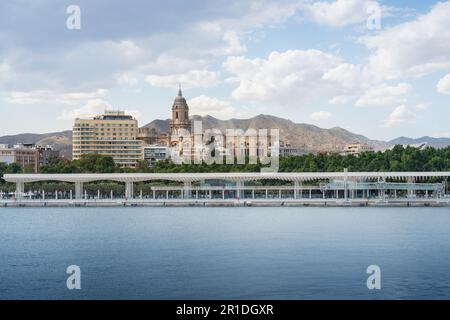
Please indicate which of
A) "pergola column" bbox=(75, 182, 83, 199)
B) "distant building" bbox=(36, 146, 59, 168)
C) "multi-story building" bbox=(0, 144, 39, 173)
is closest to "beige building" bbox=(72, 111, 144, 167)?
"multi-story building" bbox=(0, 144, 39, 173)

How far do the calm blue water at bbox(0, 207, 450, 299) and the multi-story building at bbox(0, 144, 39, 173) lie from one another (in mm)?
95208

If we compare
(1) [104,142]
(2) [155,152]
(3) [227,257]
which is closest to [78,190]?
(3) [227,257]

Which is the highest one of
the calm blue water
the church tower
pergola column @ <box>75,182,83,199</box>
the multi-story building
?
the church tower

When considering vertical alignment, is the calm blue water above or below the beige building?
below

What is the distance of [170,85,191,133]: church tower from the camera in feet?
528

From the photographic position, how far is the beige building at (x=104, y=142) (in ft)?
461

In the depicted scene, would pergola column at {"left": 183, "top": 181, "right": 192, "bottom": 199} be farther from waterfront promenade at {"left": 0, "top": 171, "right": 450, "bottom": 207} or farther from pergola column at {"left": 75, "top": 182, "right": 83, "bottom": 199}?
pergola column at {"left": 75, "top": 182, "right": 83, "bottom": 199}

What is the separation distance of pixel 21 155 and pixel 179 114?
110ft

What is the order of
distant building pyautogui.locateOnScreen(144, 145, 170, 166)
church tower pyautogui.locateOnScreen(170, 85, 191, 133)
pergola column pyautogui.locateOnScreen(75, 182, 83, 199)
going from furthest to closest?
church tower pyautogui.locateOnScreen(170, 85, 191, 133) < distant building pyautogui.locateOnScreen(144, 145, 170, 166) < pergola column pyautogui.locateOnScreen(75, 182, 83, 199)

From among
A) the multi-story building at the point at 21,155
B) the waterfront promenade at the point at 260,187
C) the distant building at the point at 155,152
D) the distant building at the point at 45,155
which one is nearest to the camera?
the waterfront promenade at the point at 260,187

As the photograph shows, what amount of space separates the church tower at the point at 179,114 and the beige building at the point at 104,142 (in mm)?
19425

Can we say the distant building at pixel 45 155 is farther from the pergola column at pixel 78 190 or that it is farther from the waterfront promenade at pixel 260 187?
the pergola column at pixel 78 190

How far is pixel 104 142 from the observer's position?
14050cm

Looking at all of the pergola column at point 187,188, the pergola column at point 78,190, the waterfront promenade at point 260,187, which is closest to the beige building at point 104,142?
the waterfront promenade at point 260,187
